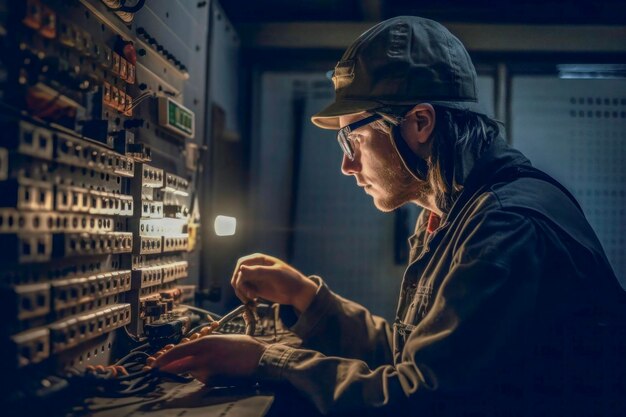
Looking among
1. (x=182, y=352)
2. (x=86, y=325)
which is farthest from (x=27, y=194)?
(x=182, y=352)

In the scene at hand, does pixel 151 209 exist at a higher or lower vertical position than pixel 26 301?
higher

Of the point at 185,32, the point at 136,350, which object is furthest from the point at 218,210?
the point at 136,350

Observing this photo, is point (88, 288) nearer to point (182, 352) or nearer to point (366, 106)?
point (182, 352)

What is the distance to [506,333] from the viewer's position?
104cm

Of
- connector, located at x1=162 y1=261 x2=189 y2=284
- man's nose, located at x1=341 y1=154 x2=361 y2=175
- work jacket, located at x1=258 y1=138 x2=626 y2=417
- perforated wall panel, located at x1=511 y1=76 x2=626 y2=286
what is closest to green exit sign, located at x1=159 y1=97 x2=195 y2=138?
connector, located at x1=162 y1=261 x2=189 y2=284

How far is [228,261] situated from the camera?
2.89m

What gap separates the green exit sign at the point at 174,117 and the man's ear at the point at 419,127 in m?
0.69

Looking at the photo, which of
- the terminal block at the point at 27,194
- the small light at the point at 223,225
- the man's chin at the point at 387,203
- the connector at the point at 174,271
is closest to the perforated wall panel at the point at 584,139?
the man's chin at the point at 387,203

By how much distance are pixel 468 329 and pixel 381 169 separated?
0.65m

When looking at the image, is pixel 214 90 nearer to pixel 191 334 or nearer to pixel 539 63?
pixel 191 334

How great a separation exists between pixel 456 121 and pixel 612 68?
197cm

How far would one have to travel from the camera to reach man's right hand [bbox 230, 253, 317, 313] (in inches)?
66.6

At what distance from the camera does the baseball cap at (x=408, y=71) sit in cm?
142

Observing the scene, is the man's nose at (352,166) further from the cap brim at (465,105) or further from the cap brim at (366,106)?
the cap brim at (465,105)
